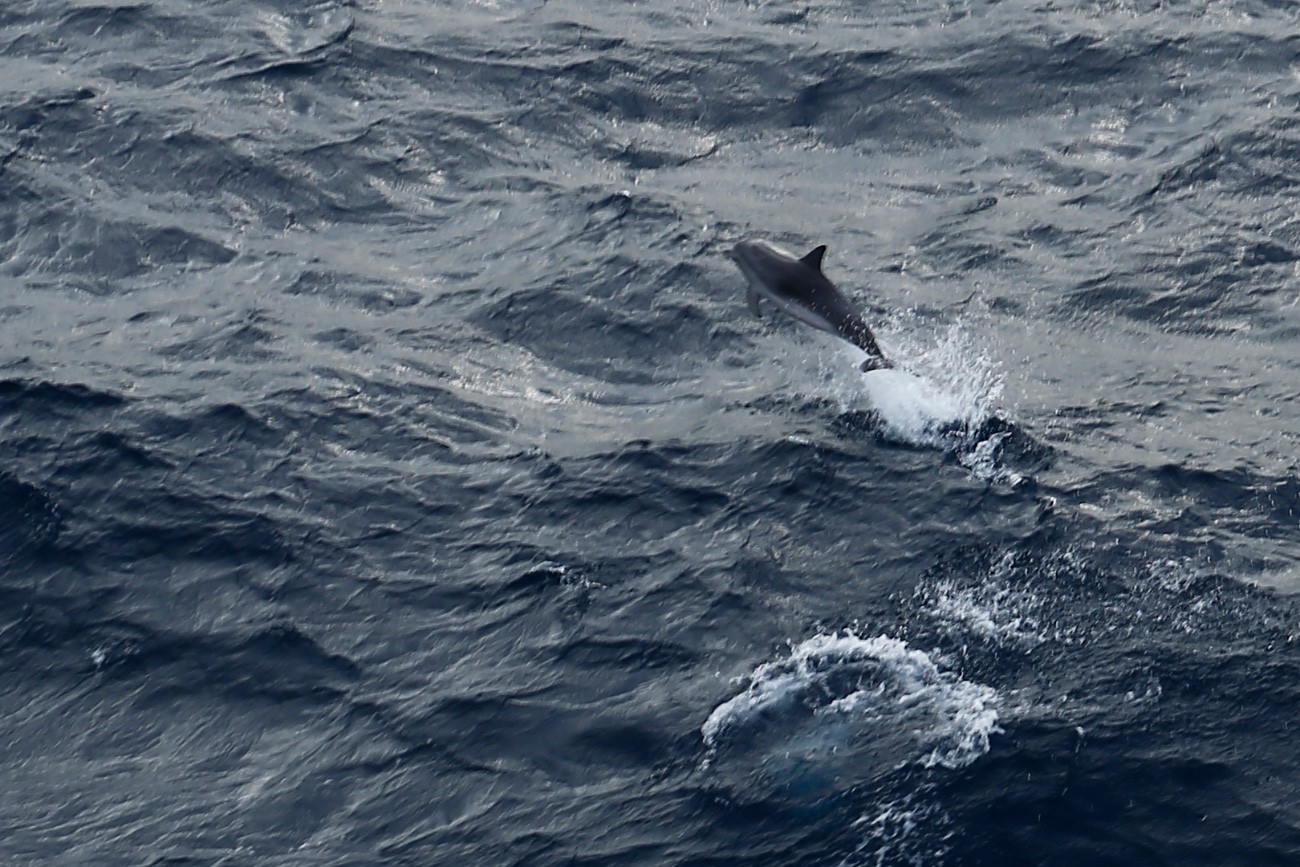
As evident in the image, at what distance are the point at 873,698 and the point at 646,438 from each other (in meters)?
5.11

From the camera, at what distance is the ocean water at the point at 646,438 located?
55.3 feet

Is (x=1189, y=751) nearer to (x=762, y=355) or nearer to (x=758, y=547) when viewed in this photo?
(x=758, y=547)

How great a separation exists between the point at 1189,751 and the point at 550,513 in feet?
23.3

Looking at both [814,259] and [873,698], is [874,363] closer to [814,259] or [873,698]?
[814,259]

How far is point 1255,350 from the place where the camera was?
2194 centimetres

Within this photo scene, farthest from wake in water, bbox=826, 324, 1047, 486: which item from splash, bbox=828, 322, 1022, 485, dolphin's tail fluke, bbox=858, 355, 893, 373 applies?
dolphin's tail fluke, bbox=858, 355, 893, 373

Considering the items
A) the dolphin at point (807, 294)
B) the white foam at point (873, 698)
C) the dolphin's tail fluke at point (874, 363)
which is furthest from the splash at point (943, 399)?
the white foam at point (873, 698)

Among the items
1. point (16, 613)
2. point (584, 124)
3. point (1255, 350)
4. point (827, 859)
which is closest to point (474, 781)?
point (827, 859)

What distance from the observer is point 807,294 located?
68.8 feet

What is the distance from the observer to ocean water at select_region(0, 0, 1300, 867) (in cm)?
1686

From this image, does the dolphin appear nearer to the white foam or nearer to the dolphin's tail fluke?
the dolphin's tail fluke

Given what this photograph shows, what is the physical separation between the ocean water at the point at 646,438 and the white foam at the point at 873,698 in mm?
49

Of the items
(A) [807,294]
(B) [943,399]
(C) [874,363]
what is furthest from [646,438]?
(B) [943,399]

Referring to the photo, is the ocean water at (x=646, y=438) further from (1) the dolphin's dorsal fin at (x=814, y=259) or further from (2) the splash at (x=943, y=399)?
(1) the dolphin's dorsal fin at (x=814, y=259)
